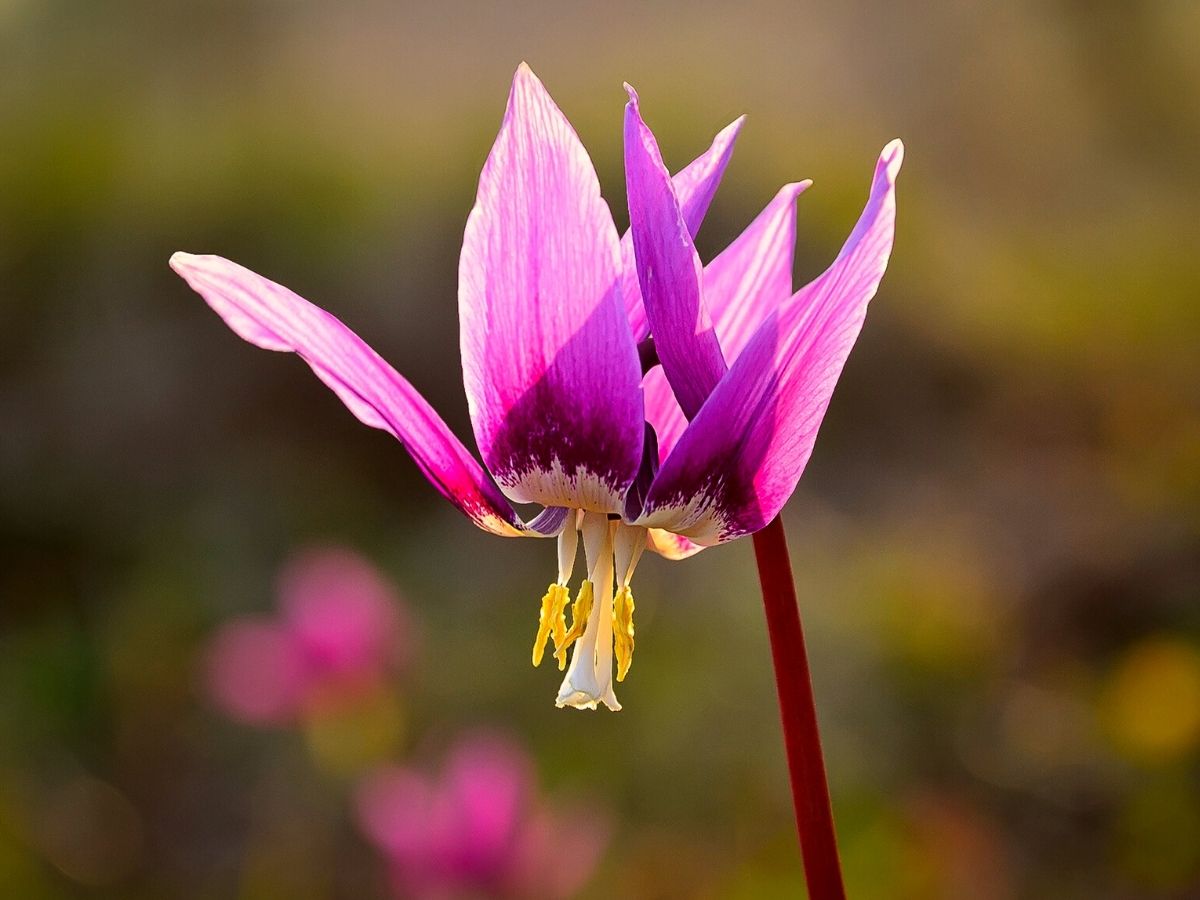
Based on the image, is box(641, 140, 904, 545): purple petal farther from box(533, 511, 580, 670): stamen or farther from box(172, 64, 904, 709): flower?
box(533, 511, 580, 670): stamen

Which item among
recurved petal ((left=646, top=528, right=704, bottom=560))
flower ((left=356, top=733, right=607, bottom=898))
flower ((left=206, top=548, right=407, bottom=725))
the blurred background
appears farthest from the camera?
the blurred background

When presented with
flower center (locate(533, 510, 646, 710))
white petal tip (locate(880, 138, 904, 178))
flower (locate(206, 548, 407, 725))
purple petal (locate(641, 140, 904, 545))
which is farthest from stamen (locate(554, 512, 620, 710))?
flower (locate(206, 548, 407, 725))

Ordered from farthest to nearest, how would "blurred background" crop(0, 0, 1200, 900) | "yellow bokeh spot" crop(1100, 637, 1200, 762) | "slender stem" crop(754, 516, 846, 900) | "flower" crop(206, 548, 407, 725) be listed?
"blurred background" crop(0, 0, 1200, 900), "yellow bokeh spot" crop(1100, 637, 1200, 762), "flower" crop(206, 548, 407, 725), "slender stem" crop(754, 516, 846, 900)

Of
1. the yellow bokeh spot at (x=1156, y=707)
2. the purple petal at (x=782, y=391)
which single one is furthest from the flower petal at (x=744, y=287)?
the yellow bokeh spot at (x=1156, y=707)

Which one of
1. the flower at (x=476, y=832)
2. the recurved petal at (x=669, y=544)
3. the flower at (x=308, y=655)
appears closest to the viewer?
the recurved petal at (x=669, y=544)

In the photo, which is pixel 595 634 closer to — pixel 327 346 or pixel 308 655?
pixel 327 346

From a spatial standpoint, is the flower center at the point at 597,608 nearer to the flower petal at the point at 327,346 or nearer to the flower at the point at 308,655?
the flower petal at the point at 327,346

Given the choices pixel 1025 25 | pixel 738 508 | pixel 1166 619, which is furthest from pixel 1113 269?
pixel 738 508
